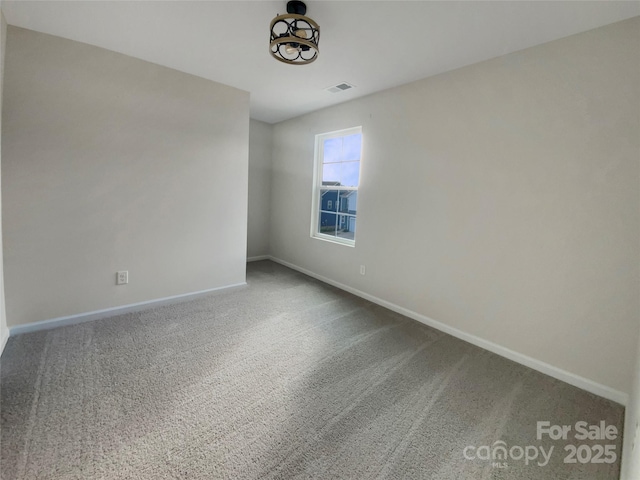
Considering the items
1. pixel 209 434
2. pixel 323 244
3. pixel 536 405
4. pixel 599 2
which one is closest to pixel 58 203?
pixel 209 434

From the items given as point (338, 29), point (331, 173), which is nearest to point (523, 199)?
point (338, 29)

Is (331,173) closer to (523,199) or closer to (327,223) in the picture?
(327,223)

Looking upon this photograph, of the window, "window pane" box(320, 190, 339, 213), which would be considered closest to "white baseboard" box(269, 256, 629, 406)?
the window

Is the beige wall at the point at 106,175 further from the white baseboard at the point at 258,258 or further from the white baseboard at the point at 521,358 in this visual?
the white baseboard at the point at 521,358

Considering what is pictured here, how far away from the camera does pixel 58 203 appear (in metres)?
2.50

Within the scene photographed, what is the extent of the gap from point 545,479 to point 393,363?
1034 millimetres

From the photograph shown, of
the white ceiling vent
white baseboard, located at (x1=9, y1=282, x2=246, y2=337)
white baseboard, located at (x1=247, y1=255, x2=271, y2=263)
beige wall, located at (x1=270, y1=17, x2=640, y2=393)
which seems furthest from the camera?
white baseboard, located at (x1=247, y1=255, x2=271, y2=263)

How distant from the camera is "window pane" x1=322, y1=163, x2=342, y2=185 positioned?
4.13 metres

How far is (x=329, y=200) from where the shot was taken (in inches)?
171

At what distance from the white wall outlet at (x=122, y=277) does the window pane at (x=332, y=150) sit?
295 centimetres

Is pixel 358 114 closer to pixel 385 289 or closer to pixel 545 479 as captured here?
pixel 385 289

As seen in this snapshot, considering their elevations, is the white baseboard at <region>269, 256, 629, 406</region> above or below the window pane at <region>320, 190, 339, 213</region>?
below

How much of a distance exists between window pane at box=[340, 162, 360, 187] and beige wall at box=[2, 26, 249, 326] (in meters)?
1.43

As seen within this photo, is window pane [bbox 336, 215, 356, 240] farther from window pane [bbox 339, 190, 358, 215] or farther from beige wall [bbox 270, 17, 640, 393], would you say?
beige wall [bbox 270, 17, 640, 393]
